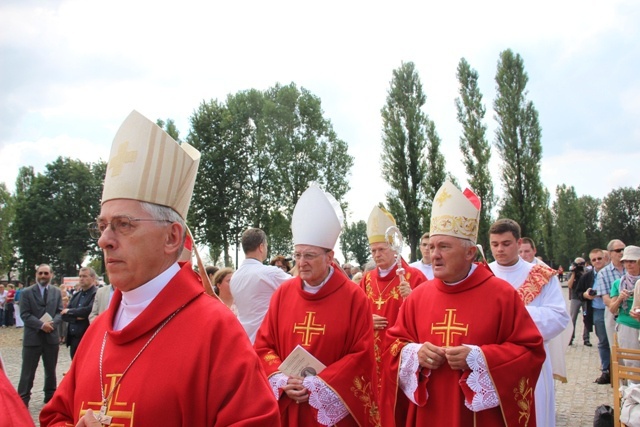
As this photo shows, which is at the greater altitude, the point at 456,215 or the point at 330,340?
the point at 456,215

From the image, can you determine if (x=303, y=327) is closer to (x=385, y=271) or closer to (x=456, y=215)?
(x=456, y=215)

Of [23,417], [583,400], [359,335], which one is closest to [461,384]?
[359,335]

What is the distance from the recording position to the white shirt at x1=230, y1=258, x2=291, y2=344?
6.43 m

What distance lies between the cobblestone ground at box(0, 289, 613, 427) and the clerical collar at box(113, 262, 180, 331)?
6.63 metres

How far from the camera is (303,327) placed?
4.57 m

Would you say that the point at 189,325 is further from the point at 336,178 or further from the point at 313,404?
the point at 336,178

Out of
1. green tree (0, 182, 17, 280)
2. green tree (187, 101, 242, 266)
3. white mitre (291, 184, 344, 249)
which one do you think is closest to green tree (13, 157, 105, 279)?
green tree (0, 182, 17, 280)

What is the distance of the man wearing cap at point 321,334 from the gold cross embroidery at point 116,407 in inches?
83.4

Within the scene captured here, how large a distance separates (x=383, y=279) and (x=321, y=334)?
253cm

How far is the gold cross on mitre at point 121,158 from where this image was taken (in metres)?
2.45

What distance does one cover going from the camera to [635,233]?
7056cm

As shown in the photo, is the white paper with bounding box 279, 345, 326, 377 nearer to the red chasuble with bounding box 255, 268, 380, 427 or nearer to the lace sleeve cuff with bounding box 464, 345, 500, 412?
the red chasuble with bounding box 255, 268, 380, 427

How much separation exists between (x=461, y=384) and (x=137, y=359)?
→ 8.20 feet

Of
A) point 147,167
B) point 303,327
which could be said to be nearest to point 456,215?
point 303,327
